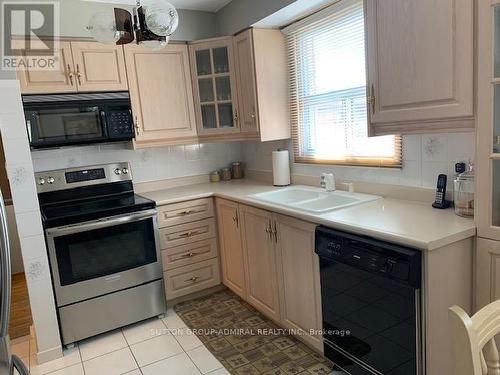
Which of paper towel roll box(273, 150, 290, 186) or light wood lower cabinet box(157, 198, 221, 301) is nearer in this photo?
light wood lower cabinet box(157, 198, 221, 301)

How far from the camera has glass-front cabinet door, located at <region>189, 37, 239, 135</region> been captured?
3133 millimetres

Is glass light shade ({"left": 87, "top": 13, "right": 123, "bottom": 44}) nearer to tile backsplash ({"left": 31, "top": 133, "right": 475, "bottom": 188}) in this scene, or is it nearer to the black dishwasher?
the black dishwasher

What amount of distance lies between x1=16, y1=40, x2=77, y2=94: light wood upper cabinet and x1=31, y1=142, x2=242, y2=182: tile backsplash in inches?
20.5

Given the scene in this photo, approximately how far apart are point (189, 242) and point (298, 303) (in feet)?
3.68

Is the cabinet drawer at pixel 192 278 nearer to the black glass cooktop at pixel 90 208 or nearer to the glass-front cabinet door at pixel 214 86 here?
the black glass cooktop at pixel 90 208

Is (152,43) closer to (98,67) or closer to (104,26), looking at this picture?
(104,26)

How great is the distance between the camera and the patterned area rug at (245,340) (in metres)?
2.18

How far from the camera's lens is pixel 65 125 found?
8.80 ft

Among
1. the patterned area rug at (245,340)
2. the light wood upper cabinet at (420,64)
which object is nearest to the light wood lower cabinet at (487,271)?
the light wood upper cabinet at (420,64)

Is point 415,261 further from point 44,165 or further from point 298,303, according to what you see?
point 44,165

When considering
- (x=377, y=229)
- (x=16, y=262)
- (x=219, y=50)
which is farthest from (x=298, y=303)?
(x=16, y=262)

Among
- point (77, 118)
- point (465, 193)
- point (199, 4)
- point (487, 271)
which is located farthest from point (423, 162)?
point (77, 118)

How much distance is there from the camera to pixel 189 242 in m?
3.04

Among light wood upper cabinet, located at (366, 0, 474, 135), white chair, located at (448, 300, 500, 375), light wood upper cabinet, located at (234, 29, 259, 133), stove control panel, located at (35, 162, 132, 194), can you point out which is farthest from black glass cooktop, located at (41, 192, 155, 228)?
white chair, located at (448, 300, 500, 375)
